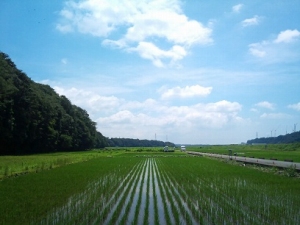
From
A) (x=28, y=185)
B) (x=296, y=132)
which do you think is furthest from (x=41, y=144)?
(x=296, y=132)

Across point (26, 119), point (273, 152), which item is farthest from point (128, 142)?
point (26, 119)

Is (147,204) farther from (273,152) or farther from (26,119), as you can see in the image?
(273,152)

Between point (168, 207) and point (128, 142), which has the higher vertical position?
point (128, 142)

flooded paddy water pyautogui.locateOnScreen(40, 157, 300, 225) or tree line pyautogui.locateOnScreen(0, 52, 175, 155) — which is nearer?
flooded paddy water pyautogui.locateOnScreen(40, 157, 300, 225)

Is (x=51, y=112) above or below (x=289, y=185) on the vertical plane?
above

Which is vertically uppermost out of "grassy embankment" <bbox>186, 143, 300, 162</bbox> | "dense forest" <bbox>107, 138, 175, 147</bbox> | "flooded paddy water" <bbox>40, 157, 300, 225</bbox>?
"dense forest" <bbox>107, 138, 175, 147</bbox>

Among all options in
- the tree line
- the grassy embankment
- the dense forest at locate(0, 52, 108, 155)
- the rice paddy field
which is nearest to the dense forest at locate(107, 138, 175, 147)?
the grassy embankment

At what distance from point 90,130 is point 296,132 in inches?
4089

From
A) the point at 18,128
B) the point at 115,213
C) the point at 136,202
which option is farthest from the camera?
the point at 18,128

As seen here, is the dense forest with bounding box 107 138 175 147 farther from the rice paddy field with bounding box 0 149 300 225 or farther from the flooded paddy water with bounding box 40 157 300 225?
the flooded paddy water with bounding box 40 157 300 225

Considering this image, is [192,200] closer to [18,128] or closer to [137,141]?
[18,128]

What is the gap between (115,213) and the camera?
30.1ft

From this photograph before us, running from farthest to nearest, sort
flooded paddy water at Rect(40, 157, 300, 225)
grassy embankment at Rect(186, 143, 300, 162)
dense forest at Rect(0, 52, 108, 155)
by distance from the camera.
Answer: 1. grassy embankment at Rect(186, 143, 300, 162)
2. dense forest at Rect(0, 52, 108, 155)
3. flooded paddy water at Rect(40, 157, 300, 225)

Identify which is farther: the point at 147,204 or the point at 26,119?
the point at 26,119
